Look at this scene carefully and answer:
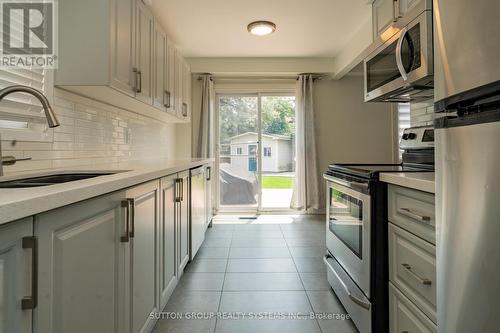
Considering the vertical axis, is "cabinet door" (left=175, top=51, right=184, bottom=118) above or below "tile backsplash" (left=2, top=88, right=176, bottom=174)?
above

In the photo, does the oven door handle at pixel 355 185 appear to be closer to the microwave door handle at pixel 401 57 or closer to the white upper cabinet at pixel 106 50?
the microwave door handle at pixel 401 57

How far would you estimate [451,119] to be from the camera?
797 mm

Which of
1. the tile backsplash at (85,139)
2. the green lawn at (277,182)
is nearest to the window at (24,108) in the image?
the tile backsplash at (85,139)

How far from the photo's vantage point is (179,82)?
→ 352 cm

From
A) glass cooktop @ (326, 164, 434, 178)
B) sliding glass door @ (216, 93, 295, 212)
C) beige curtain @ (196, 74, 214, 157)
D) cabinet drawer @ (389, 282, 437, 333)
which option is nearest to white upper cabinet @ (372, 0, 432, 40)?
glass cooktop @ (326, 164, 434, 178)

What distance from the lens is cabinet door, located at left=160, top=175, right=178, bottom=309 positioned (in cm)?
168

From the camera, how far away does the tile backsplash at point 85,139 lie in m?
1.60

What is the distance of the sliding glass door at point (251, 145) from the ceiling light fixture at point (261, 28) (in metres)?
1.51

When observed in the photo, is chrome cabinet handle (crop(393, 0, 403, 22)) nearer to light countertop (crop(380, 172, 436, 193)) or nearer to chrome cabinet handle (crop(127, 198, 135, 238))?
light countertop (crop(380, 172, 436, 193))

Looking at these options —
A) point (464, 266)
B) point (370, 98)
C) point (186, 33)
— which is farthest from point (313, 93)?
point (464, 266)

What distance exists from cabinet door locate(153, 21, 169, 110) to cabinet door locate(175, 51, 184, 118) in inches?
17.5

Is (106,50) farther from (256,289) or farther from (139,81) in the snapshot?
(256,289)

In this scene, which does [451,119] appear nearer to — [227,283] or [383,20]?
[383,20]

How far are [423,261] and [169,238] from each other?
1406mm
